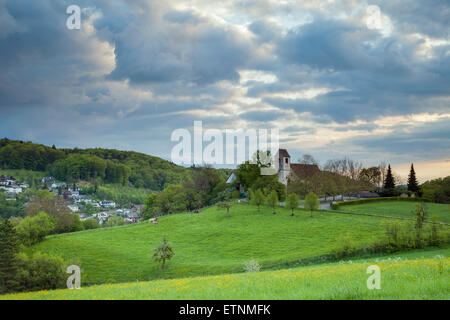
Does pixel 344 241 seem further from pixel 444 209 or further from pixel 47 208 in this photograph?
pixel 47 208

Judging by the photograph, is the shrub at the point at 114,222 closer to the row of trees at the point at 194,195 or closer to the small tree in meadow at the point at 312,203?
the row of trees at the point at 194,195

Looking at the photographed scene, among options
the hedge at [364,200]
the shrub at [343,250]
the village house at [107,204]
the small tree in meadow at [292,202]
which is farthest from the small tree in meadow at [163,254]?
the village house at [107,204]

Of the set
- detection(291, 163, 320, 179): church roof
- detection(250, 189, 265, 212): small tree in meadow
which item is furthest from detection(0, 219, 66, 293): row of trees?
detection(291, 163, 320, 179): church roof

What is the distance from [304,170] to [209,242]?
57101 millimetres

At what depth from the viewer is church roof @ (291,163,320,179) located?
102 meters

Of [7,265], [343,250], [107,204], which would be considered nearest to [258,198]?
[343,250]

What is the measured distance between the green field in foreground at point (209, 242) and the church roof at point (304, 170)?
30.8 metres

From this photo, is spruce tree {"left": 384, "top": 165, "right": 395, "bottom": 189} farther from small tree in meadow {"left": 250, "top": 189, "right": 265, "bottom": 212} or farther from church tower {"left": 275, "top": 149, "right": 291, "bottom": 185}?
small tree in meadow {"left": 250, "top": 189, "right": 265, "bottom": 212}

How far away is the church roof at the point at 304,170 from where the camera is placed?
102 meters

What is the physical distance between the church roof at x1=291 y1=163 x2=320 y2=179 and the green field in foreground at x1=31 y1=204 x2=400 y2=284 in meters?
30.8

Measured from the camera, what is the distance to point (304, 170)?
103750 mm

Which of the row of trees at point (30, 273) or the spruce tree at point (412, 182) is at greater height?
the spruce tree at point (412, 182)
